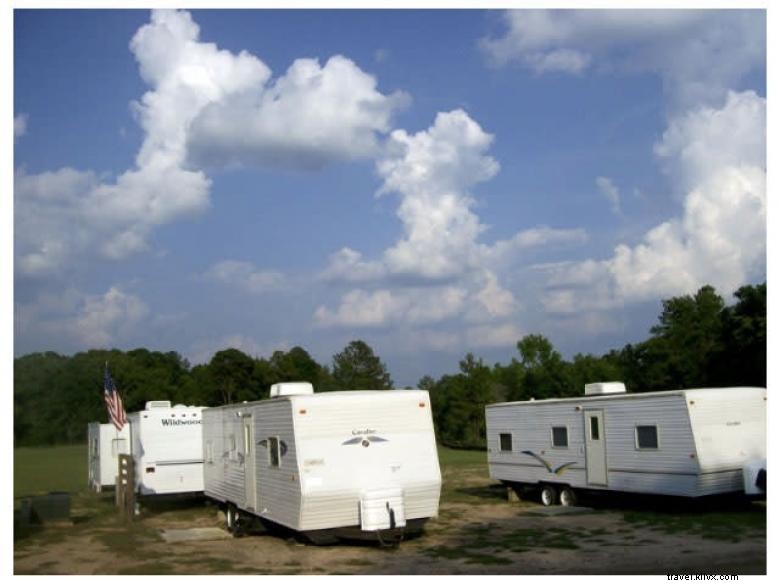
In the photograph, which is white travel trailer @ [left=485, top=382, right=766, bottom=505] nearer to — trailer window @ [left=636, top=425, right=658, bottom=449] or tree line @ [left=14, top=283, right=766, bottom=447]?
trailer window @ [left=636, top=425, right=658, bottom=449]

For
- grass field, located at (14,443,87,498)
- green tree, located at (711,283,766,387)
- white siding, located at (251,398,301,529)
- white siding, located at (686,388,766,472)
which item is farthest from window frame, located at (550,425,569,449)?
green tree, located at (711,283,766,387)

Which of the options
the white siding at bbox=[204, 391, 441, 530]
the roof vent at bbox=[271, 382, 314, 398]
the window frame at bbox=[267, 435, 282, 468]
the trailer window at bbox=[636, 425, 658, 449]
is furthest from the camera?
the trailer window at bbox=[636, 425, 658, 449]

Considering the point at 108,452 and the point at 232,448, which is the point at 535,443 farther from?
the point at 108,452

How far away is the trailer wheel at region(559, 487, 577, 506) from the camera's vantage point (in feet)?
62.3

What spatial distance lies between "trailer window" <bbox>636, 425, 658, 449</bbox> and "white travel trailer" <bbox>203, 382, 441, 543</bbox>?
18.1ft

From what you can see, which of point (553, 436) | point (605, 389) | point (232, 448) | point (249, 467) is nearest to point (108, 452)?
point (232, 448)

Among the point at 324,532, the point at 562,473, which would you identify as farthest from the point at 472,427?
the point at 324,532

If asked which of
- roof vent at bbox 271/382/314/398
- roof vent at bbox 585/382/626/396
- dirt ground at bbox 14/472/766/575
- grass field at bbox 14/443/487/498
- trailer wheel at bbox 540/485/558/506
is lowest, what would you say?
grass field at bbox 14/443/487/498

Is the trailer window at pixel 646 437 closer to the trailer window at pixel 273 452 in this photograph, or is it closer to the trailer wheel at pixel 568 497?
the trailer wheel at pixel 568 497

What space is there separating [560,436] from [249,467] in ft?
25.7

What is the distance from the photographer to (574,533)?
14828mm

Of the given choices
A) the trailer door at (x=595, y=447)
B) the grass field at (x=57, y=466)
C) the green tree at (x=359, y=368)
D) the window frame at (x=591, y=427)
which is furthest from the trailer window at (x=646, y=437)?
the green tree at (x=359, y=368)

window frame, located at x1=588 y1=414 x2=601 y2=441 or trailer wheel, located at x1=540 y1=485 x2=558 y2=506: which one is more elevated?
window frame, located at x1=588 y1=414 x2=601 y2=441

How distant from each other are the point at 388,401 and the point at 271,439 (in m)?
2.20
